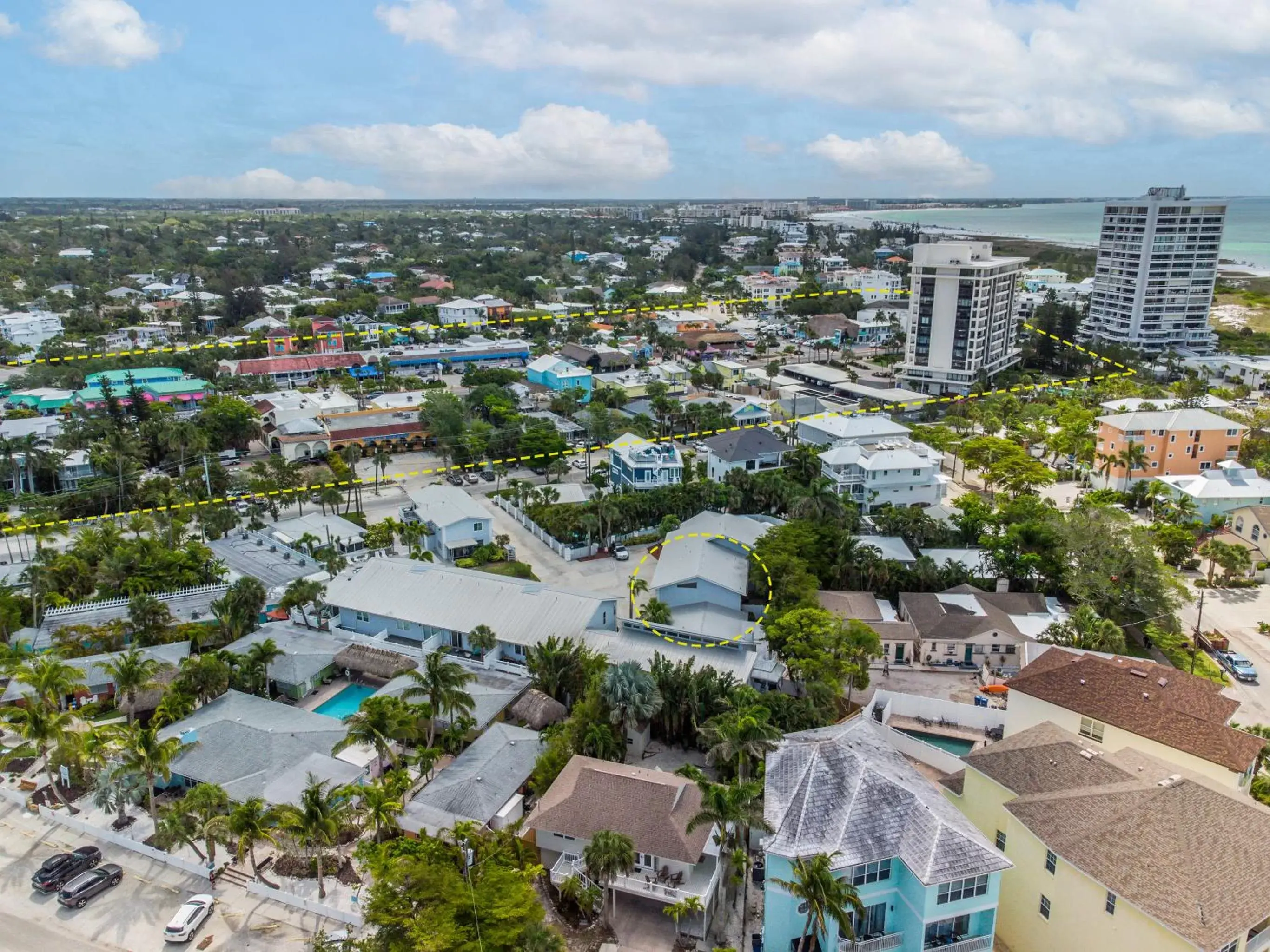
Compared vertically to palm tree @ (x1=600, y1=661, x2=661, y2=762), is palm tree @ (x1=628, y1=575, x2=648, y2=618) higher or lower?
lower

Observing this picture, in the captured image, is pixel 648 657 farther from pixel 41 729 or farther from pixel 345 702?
pixel 41 729

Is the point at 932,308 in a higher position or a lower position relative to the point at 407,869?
higher

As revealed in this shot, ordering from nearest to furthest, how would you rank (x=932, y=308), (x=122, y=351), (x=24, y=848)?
1. (x=24, y=848)
2. (x=932, y=308)
3. (x=122, y=351)

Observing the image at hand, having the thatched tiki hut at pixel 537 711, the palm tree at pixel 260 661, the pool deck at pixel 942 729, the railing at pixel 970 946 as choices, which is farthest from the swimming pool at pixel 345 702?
the railing at pixel 970 946

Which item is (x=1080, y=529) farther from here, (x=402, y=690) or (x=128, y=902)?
(x=128, y=902)

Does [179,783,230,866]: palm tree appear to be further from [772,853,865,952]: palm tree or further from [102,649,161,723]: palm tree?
[772,853,865,952]: palm tree

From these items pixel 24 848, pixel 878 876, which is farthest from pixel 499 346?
pixel 878 876

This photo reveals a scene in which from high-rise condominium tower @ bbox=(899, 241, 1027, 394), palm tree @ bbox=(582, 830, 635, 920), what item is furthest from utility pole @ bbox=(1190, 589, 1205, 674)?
high-rise condominium tower @ bbox=(899, 241, 1027, 394)
